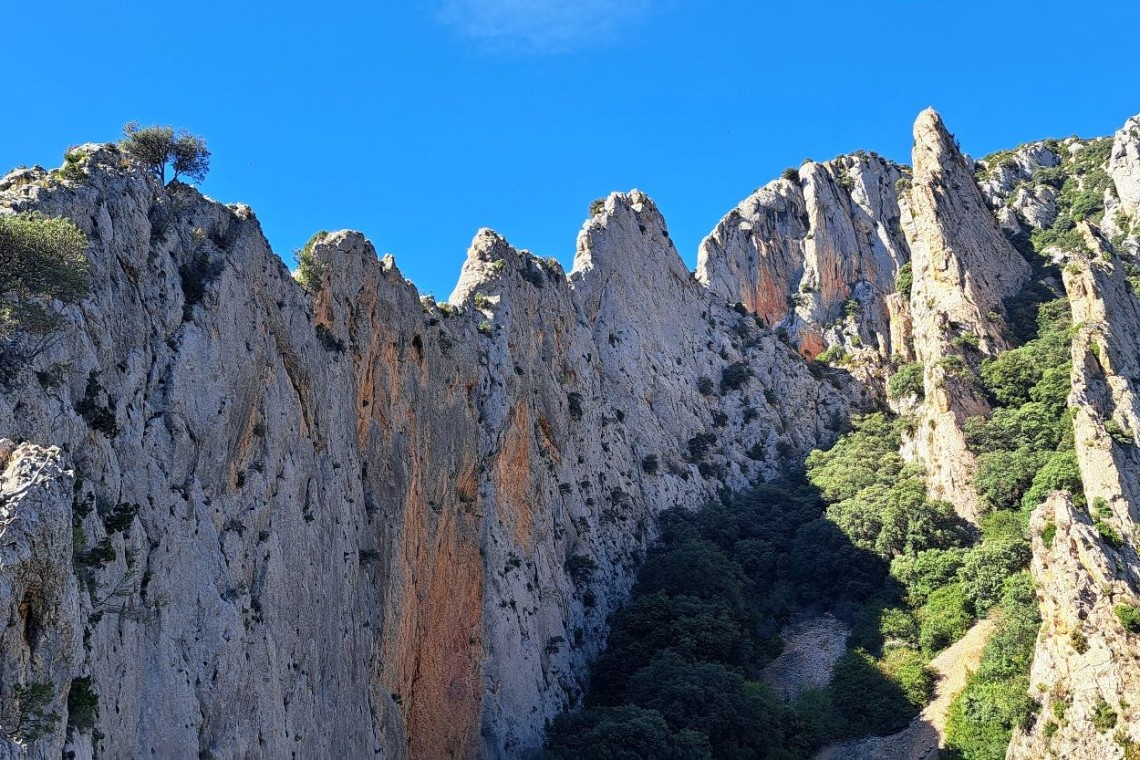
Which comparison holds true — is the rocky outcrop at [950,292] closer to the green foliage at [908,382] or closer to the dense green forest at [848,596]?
the green foliage at [908,382]

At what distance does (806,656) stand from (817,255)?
166 ft

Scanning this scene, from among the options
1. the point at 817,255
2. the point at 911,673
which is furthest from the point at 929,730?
the point at 817,255

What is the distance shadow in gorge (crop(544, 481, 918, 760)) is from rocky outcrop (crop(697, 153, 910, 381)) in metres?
24.4

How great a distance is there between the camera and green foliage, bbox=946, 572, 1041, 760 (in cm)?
4769

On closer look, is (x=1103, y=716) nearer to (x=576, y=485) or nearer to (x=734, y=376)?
(x=576, y=485)

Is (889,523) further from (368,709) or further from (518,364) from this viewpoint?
(368,709)

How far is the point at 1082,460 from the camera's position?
203ft

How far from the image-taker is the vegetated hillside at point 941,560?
47781 millimetres

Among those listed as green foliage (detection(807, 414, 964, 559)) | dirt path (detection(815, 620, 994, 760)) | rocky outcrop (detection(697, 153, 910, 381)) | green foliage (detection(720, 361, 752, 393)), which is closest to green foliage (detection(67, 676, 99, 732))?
dirt path (detection(815, 620, 994, 760))

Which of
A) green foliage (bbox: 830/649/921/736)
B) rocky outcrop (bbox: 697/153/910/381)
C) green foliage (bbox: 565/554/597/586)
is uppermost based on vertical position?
rocky outcrop (bbox: 697/153/910/381)

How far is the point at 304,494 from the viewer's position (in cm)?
3822

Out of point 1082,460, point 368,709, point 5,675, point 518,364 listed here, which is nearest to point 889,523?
point 1082,460

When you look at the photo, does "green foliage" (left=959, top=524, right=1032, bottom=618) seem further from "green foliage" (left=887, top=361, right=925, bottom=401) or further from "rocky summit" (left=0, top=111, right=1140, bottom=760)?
"green foliage" (left=887, top=361, right=925, bottom=401)

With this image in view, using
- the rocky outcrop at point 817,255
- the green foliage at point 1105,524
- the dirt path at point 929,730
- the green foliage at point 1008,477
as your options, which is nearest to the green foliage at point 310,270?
the dirt path at point 929,730
